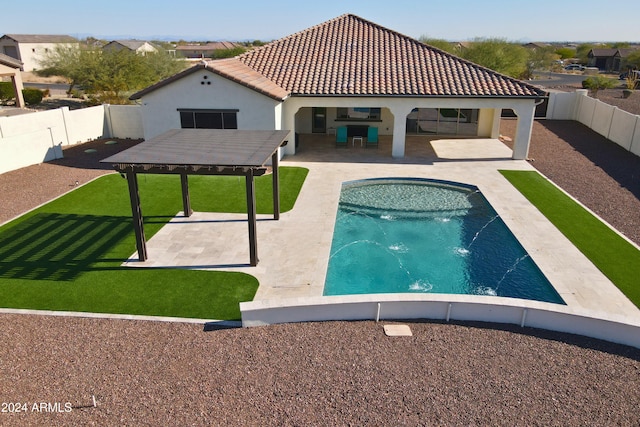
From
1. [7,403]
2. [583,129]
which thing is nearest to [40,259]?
[7,403]

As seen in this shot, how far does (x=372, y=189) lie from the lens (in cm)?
1970

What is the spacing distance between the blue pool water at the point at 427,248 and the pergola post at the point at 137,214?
525 cm

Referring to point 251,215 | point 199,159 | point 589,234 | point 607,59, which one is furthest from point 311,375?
point 607,59

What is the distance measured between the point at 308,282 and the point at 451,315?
12.0ft

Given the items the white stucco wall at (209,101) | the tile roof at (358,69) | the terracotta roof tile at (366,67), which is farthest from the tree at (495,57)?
the white stucco wall at (209,101)

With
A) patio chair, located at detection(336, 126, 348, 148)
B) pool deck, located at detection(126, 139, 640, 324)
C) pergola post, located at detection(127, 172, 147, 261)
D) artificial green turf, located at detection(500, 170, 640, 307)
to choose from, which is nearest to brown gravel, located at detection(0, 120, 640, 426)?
pool deck, located at detection(126, 139, 640, 324)

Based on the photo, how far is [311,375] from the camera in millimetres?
8617

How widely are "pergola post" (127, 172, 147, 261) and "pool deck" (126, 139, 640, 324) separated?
1.19ft

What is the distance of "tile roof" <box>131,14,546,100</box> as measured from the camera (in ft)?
73.9

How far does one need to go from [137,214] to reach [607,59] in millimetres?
111549

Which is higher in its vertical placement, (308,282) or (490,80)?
(490,80)

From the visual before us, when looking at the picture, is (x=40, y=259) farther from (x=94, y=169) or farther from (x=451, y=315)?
(x=451, y=315)

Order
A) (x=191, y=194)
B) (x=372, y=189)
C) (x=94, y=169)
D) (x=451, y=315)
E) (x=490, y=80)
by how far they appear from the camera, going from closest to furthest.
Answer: (x=451, y=315), (x=191, y=194), (x=372, y=189), (x=94, y=169), (x=490, y=80)

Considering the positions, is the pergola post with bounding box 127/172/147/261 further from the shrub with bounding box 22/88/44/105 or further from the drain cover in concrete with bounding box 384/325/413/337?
the shrub with bounding box 22/88/44/105
